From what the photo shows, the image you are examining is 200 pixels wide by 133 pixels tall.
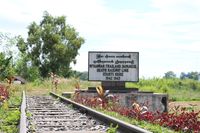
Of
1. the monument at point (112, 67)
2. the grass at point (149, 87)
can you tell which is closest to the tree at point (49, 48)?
the grass at point (149, 87)

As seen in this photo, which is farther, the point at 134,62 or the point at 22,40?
the point at 22,40

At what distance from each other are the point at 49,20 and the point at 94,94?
2818 inches

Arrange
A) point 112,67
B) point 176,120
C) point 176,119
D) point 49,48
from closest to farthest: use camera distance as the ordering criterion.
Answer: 1. point 176,120
2. point 176,119
3. point 112,67
4. point 49,48

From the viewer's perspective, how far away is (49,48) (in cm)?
8988

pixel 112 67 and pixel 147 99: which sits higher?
pixel 112 67

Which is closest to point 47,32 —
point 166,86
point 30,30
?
point 30,30

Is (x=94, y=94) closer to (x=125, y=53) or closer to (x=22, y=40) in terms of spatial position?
(x=125, y=53)

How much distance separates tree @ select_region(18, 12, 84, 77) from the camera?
89250 mm

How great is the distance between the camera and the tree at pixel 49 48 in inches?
3514

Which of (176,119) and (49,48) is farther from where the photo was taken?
(49,48)

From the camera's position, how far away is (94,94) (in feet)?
78.5

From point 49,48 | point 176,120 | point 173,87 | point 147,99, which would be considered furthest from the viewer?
point 49,48

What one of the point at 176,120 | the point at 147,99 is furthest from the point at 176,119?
the point at 147,99

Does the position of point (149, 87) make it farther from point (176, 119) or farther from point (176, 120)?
point (176, 120)
